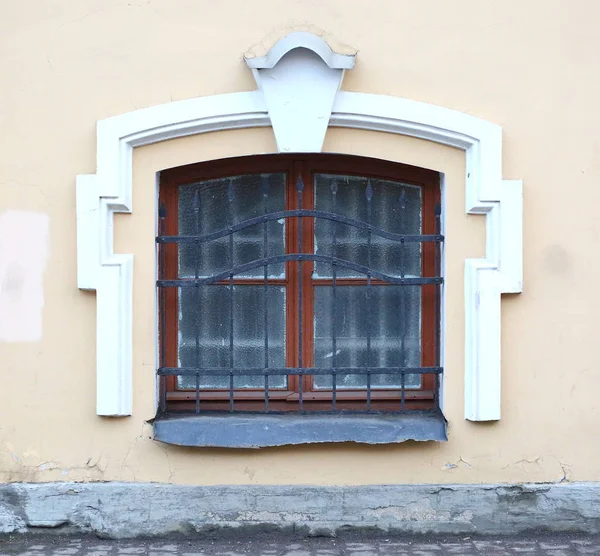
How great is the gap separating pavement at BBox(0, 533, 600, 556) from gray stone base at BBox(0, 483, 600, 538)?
5cm

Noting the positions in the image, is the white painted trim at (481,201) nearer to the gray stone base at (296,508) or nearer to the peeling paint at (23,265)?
the gray stone base at (296,508)

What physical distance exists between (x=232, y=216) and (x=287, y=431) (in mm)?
1202

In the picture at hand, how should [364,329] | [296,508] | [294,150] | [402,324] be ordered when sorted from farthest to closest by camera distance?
[364,329] → [402,324] → [296,508] → [294,150]

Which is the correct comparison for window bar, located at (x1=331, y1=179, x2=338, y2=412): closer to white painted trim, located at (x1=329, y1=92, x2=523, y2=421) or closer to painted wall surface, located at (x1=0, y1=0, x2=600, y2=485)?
painted wall surface, located at (x1=0, y1=0, x2=600, y2=485)

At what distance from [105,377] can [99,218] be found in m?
0.82

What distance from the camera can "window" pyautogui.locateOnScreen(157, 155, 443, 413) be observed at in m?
4.75

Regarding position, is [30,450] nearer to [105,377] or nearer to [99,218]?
[105,377]

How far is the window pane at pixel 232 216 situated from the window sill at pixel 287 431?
822 mm

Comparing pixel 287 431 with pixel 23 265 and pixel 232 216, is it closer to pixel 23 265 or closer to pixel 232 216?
pixel 232 216

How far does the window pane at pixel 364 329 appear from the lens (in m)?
4.79

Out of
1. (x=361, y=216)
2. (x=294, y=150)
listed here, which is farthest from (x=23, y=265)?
(x=361, y=216)

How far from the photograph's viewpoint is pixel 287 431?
4531 millimetres

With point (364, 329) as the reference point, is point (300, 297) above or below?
above

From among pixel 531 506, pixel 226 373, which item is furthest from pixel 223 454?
pixel 531 506
